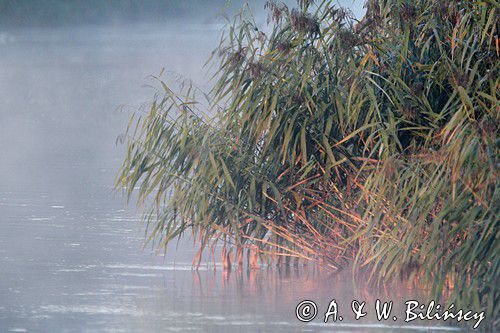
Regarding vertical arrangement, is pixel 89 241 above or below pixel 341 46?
below

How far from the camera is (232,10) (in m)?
9.63

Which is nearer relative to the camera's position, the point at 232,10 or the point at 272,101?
the point at 272,101

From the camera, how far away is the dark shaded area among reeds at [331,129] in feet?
26.4

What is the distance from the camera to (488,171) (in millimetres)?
7254

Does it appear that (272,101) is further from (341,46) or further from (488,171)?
(488,171)

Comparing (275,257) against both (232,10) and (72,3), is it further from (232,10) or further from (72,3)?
(72,3)

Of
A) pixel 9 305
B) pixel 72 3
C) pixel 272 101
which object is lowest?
pixel 9 305

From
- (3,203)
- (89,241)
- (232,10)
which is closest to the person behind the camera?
(232,10)

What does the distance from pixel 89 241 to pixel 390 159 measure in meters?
5.49

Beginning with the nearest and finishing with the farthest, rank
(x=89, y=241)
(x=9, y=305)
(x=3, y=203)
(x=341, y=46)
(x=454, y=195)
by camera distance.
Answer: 1. (x=454, y=195)
2. (x=9, y=305)
3. (x=341, y=46)
4. (x=89, y=241)
5. (x=3, y=203)

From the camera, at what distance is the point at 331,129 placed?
349 inches

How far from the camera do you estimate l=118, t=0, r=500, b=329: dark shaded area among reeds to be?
8055 millimetres

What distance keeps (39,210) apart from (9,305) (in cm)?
894

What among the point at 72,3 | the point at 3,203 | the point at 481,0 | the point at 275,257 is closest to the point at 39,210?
the point at 3,203
